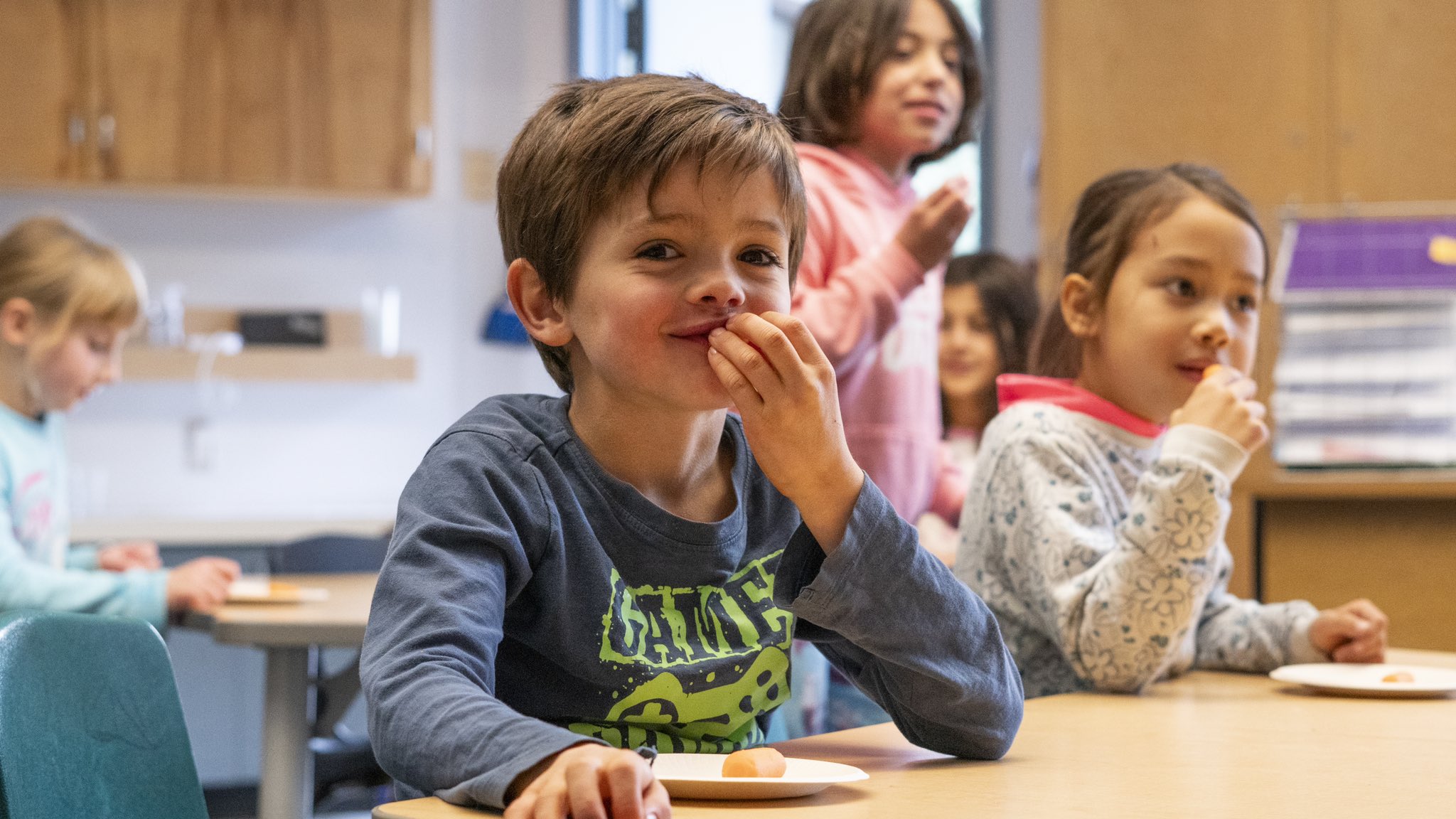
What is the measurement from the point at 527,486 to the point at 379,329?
3.92 metres

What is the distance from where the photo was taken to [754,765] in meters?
0.84

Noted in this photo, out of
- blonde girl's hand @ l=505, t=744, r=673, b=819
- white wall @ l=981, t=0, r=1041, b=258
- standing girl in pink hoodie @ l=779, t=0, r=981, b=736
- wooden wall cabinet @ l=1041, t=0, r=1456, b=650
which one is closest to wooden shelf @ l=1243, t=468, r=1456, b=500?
wooden wall cabinet @ l=1041, t=0, r=1456, b=650

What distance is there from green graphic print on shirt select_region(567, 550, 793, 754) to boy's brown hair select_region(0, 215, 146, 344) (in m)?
1.98

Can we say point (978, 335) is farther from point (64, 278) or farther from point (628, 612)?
point (628, 612)

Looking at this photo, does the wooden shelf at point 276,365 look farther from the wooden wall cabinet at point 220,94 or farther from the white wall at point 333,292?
the wooden wall cabinet at point 220,94

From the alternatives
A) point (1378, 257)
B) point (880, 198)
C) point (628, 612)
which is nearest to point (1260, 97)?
point (1378, 257)

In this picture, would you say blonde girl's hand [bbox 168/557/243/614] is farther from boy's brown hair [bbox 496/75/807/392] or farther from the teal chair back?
boy's brown hair [bbox 496/75/807/392]

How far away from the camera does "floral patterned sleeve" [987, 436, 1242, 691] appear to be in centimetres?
128

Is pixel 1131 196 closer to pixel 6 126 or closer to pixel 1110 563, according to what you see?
pixel 1110 563

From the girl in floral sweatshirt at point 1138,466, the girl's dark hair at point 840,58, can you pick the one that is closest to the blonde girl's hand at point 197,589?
the girl's dark hair at point 840,58

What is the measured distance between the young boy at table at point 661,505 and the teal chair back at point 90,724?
0.91 ft

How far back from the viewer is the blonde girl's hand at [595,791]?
697 mm

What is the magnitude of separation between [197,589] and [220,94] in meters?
2.55

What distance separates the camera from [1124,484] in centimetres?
154
